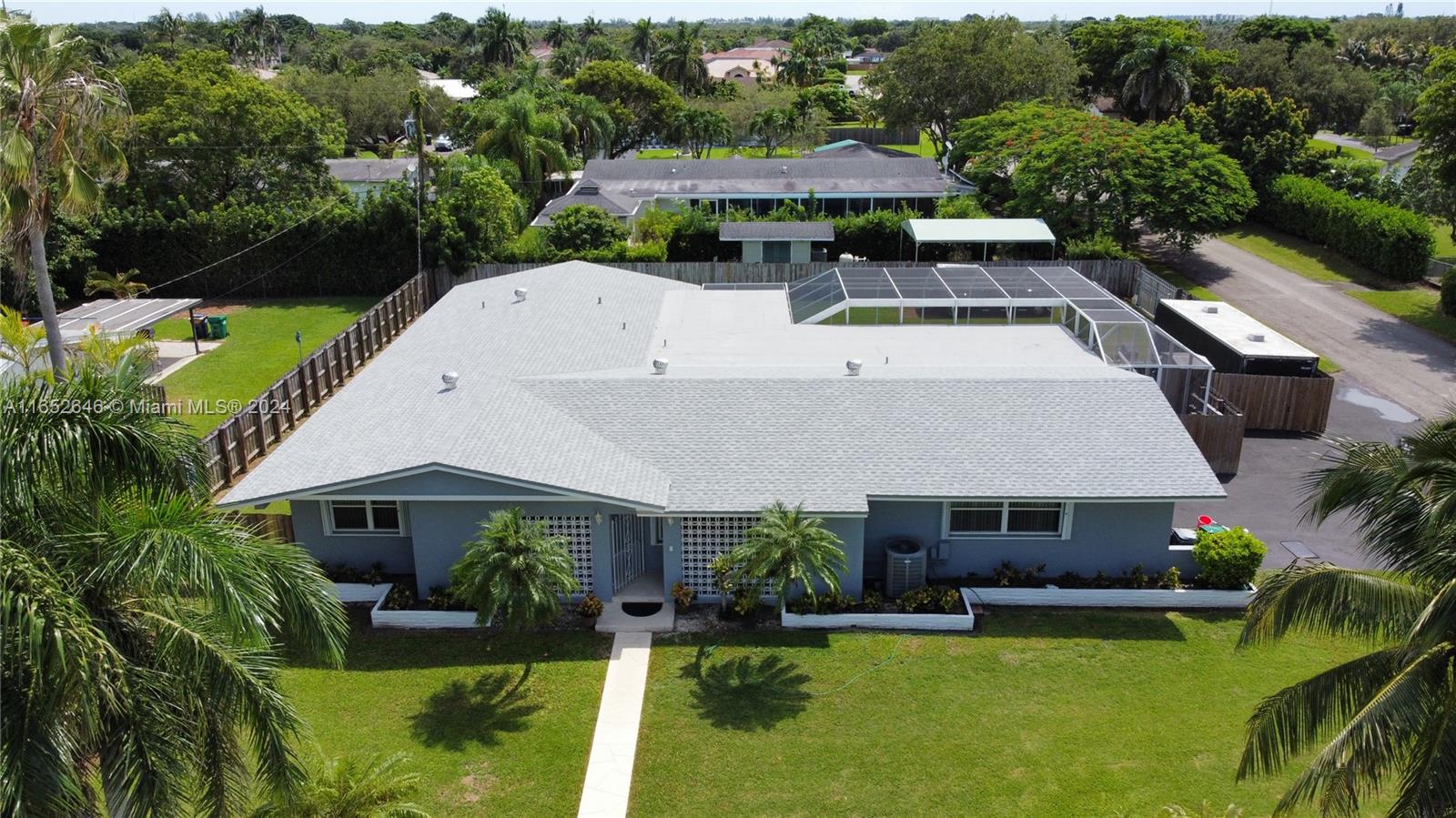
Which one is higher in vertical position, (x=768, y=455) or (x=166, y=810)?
(x=166, y=810)

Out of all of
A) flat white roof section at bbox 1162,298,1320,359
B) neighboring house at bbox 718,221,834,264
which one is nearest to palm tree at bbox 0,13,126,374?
neighboring house at bbox 718,221,834,264

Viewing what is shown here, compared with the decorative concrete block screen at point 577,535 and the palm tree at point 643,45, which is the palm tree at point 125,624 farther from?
the palm tree at point 643,45

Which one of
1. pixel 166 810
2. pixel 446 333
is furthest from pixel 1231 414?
pixel 166 810

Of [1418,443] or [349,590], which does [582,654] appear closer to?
[349,590]

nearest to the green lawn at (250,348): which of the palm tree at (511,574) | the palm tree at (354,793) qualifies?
the palm tree at (511,574)

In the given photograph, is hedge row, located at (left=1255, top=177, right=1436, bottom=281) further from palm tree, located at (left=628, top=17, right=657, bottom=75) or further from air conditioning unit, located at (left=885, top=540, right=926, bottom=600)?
palm tree, located at (left=628, top=17, right=657, bottom=75)

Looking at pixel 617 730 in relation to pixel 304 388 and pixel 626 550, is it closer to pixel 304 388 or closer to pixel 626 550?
pixel 626 550
